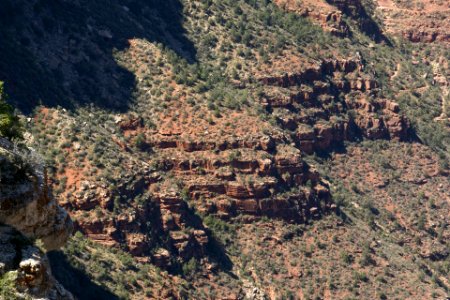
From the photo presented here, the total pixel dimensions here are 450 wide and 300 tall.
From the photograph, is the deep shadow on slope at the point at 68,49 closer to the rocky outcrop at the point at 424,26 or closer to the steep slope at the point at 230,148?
the steep slope at the point at 230,148

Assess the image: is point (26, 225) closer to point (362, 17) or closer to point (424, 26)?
point (362, 17)

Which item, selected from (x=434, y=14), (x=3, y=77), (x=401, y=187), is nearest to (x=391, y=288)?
(x=401, y=187)

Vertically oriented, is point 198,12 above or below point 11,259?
above

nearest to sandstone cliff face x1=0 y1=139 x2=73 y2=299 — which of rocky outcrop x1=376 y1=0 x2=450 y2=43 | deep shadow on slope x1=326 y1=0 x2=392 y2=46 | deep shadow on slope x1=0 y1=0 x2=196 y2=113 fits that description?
deep shadow on slope x1=0 y1=0 x2=196 y2=113

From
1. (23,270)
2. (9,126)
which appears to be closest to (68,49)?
(9,126)

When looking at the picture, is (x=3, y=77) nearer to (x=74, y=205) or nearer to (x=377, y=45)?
(x=74, y=205)

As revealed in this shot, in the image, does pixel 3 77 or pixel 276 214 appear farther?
pixel 276 214

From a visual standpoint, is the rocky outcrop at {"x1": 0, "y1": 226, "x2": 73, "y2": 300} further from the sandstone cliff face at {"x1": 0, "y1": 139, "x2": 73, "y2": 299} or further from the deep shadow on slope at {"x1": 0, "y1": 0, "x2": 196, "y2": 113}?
the deep shadow on slope at {"x1": 0, "y1": 0, "x2": 196, "y2": 113}
